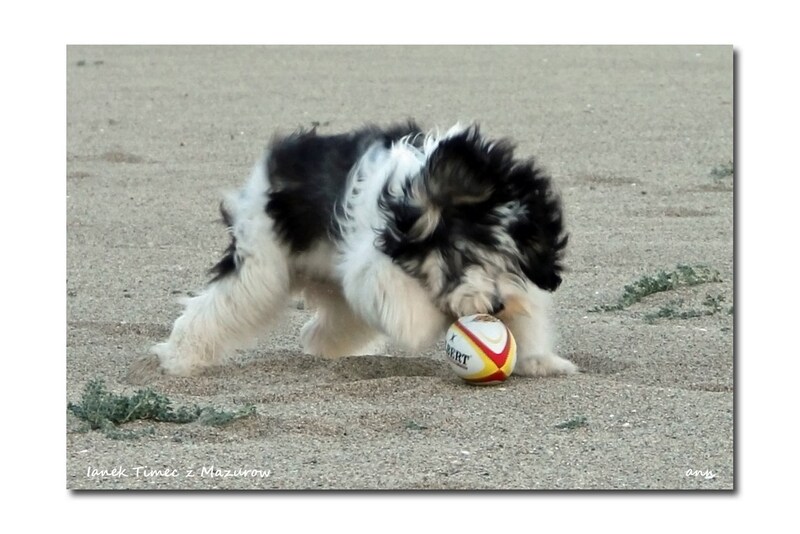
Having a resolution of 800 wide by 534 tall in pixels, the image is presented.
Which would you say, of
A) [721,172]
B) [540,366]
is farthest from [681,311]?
[721,172]

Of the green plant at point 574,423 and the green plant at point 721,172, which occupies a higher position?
the green plant at point 721,172

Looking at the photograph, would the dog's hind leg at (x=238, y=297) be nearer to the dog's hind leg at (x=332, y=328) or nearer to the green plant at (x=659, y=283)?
the dog's hind leg at (x=332, y=328)

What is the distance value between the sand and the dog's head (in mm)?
493

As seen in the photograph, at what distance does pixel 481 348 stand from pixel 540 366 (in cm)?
53

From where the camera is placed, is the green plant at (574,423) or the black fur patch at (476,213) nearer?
the green plant at (574,423)

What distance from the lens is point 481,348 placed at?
6203 mm

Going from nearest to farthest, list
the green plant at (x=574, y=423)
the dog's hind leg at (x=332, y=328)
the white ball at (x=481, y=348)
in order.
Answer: the green plant at (x=574, y=423) → the white ball at (x=481, y=348) → the dog's hind leg at (x=332, y=328)

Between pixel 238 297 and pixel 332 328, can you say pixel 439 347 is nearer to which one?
pixel 332 328

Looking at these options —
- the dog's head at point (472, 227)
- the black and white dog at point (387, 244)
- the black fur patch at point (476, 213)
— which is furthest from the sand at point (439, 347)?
the black fur patch at point (476, 213)

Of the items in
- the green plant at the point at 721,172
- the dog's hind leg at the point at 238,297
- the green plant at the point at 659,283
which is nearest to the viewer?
the dog's hind leg at the point at 238,297

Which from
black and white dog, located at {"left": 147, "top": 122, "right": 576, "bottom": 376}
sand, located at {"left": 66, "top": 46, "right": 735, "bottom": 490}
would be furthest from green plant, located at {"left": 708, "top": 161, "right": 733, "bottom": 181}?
black and white dog, located at {"left": 147, "top": 122, "right": 576, "bottom": 376}

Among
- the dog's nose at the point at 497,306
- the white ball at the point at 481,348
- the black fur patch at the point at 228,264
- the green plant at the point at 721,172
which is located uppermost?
the green plant at the point at 721,172

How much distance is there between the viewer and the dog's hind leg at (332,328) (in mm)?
7148

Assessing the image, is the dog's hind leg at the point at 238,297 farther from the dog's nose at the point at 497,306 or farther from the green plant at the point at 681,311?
the green plant at the point at 681,311
